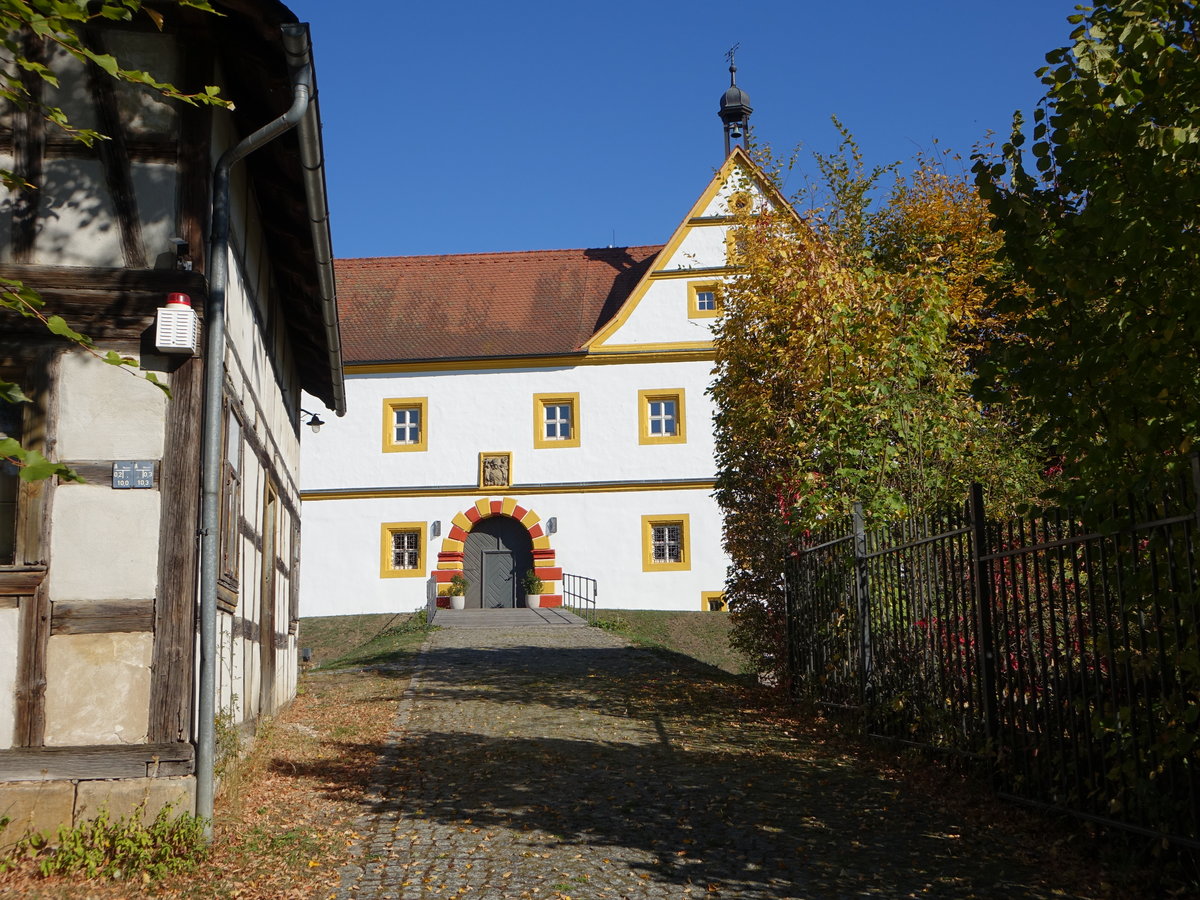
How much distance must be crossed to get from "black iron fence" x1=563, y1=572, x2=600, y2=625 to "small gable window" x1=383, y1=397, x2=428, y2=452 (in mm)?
4848

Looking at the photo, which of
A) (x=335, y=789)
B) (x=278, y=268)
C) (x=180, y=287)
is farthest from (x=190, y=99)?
(x=278, y=268)

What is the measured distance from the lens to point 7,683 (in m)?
6.32

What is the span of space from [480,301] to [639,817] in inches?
1024

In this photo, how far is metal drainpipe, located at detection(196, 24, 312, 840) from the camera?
6449mm

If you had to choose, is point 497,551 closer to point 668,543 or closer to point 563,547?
point 563,547

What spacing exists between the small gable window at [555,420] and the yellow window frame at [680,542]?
273 centimetres

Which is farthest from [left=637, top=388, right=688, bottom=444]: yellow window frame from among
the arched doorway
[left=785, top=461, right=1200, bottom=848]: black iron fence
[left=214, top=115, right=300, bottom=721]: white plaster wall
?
[left=785, top=461, right=1200, bottom=848]: black iron fence

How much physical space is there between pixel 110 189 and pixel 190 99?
207 centimetres

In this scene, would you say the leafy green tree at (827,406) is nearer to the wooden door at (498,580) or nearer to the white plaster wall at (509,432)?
the white plaster wall at (509,432)

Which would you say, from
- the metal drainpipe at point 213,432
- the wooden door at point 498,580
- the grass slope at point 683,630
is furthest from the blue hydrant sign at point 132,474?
the wooden door at point 498,580

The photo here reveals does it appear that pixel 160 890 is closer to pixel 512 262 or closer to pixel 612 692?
pixel 612 692

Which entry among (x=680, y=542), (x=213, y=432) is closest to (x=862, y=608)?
(x=213, y=432)

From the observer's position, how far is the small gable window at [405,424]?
99.2ft

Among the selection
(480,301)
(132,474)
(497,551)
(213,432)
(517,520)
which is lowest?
(132,474)
